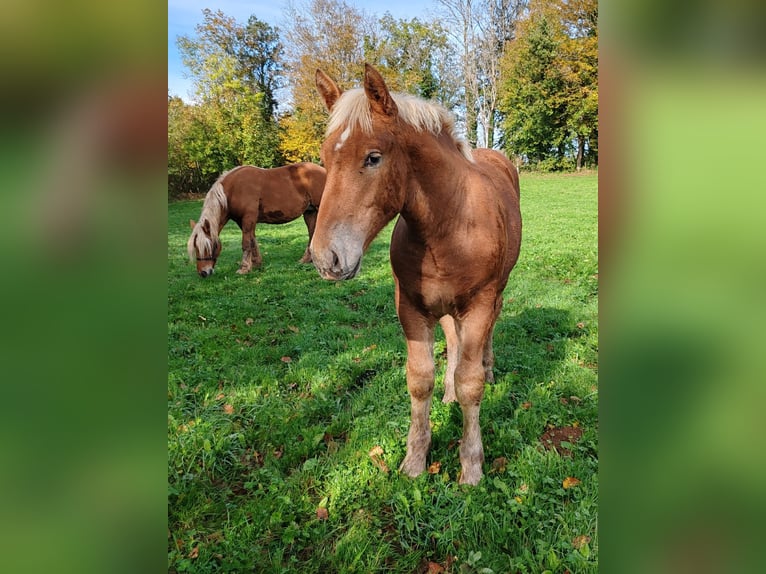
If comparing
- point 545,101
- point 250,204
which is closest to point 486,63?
point 545,101

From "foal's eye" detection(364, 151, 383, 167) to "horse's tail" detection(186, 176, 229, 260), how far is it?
21.7 feet

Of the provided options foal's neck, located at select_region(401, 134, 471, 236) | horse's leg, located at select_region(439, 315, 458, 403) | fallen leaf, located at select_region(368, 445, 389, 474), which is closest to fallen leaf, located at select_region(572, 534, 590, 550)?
fallen leaf, located at select_region(368, 445, 389, 474)

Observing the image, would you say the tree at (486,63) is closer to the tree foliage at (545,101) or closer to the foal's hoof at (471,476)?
the tree foliage at (545,101)

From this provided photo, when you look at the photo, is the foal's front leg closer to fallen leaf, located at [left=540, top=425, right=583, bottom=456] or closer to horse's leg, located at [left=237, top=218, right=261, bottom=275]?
fallen leaf, located at [left=540, top=425, right=583, bottom=456]

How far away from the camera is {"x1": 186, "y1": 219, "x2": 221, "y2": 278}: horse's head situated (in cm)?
783

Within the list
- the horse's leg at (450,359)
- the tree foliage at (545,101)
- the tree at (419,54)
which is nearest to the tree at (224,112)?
the tree at (419,54)

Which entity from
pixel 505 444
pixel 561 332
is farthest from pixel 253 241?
pixel 505 444

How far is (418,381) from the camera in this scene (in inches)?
112

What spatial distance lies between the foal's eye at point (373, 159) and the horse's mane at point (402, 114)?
0.10 m

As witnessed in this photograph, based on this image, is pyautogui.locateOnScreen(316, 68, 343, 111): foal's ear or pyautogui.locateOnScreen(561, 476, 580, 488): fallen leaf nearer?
pyautogui.locateOnScreen(316, 68, 343, 111): foal's ear
